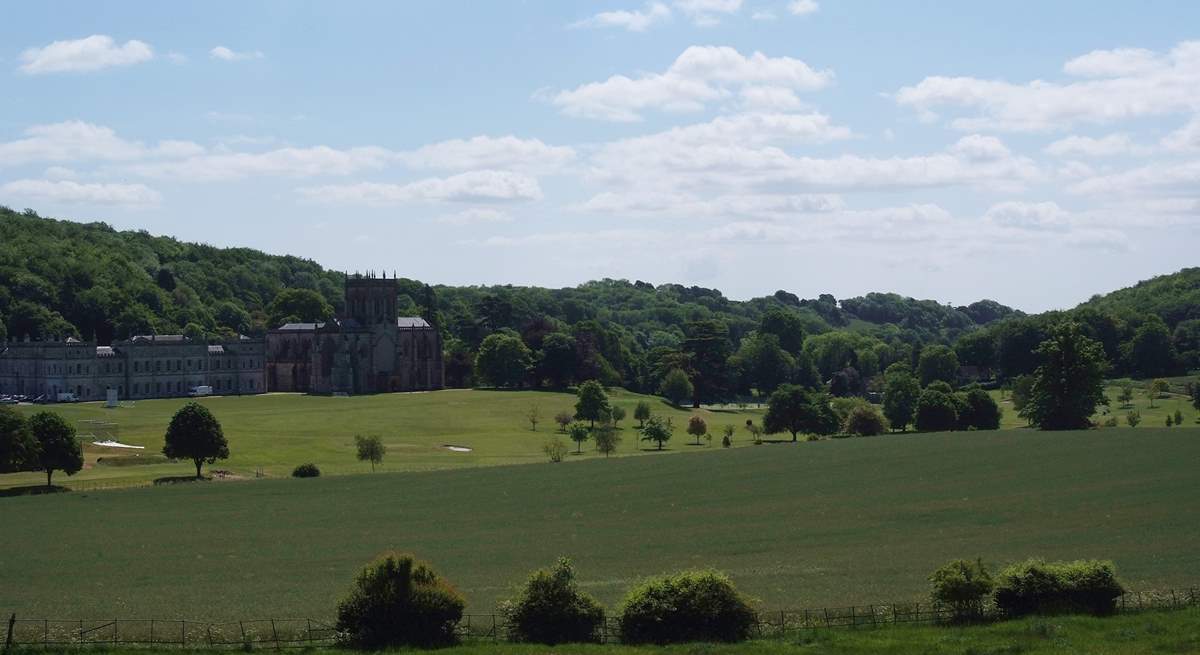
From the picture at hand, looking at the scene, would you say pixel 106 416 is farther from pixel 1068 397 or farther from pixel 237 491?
pixel 1068 397

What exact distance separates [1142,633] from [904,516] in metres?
26.1

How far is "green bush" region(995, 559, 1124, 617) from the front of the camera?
37094 millimetres

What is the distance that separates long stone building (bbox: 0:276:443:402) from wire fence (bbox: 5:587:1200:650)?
116 meters

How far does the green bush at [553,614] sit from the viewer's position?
1427 inches

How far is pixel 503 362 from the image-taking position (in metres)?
166

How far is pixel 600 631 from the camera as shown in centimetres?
3681

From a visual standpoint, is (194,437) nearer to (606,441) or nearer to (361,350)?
(606,441)

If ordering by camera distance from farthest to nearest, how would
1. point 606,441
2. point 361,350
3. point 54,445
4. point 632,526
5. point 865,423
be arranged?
point 361,350
point 865,423
point 606,441
point 54,445
point 632,526

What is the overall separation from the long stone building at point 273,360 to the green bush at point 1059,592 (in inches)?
4978

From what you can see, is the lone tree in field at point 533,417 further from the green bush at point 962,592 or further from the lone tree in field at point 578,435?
the green bush at point 962,592

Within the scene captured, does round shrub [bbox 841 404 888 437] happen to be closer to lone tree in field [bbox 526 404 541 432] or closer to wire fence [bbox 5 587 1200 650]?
lone tree in field [bbox 526 404 541 432]

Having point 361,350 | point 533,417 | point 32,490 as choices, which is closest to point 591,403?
point 533,417

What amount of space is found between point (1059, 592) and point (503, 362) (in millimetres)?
130871

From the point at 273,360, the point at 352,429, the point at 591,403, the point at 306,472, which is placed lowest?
the point at 306,472
